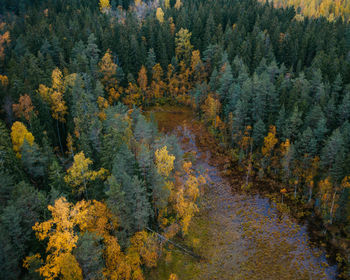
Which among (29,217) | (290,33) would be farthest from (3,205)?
(290,33)

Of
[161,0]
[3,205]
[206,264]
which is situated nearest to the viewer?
[3,205]

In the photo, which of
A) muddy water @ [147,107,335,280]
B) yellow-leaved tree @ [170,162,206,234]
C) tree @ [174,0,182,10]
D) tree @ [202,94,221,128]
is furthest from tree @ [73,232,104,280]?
tree @ [174,0,182,10]

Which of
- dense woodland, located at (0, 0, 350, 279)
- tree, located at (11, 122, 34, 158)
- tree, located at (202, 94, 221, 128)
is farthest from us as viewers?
tree, located at (202, 94, 221, 128)

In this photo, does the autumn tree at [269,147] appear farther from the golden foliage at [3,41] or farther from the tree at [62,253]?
the golden foliage at [3,41]

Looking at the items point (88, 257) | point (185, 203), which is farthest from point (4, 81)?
point (88, 257)

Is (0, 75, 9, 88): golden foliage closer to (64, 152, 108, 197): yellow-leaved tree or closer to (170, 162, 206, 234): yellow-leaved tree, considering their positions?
(64, 152, 108, 197): yellow-leaved tree

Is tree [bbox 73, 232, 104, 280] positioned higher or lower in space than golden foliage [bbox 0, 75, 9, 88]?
lower

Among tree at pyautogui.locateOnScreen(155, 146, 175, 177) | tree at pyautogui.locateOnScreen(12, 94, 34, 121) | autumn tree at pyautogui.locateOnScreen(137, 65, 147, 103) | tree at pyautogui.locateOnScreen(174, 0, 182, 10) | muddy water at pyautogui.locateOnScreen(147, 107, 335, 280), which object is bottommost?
muddy water at pyautogui.locateOnScreen(147, 107, 335, 280)

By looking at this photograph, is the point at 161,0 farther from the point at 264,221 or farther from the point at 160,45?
the point at 264,221
